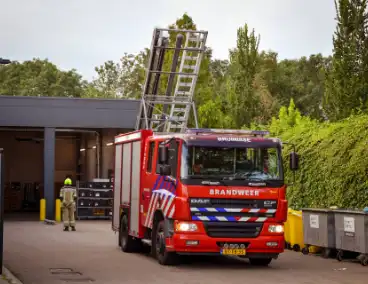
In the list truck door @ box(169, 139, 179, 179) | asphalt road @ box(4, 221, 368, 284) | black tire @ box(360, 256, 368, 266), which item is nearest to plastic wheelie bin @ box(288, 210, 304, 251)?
asphalt road @ box(4, 221, 368, 284)

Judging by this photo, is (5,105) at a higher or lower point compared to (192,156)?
higher

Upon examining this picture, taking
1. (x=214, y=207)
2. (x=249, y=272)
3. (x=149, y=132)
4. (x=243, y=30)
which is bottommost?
(x=249, y=272)

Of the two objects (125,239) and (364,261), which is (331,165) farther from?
(125,239)

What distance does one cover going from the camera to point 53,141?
42.2 meters

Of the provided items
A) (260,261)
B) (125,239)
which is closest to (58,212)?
(125,239)

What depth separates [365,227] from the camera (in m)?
19.0

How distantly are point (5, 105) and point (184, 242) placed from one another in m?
24.9

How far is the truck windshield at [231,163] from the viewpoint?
18.2 m

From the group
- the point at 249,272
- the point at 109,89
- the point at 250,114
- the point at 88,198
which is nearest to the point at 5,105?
the point at 88,198

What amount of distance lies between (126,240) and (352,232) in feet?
19.6

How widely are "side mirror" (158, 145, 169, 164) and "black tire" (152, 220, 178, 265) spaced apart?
1.51 metres

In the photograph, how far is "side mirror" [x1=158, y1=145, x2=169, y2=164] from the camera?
18.0 meters

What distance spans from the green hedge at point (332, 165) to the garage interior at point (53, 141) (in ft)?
52.9

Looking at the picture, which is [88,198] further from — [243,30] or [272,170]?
[272,170]
